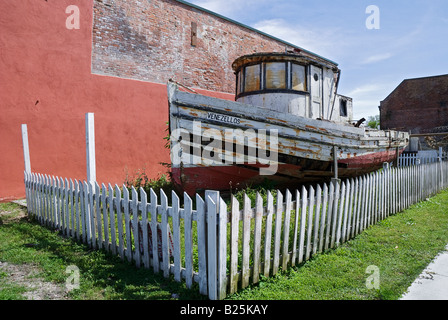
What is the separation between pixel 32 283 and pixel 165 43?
34.1 feet

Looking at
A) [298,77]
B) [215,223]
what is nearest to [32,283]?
[215,223]

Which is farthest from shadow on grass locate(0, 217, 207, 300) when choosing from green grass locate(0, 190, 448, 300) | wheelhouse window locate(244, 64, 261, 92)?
wheelhouse window locate(244, 64, 261, 92)

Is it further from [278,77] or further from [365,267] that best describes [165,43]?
[365,267]

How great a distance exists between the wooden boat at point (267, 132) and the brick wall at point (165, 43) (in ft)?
13.7

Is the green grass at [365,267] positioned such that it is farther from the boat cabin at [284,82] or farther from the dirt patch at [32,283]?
the boat cabin at [284,82]

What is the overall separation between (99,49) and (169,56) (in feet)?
9.51

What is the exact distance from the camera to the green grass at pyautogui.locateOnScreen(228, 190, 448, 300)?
3344 millimetres

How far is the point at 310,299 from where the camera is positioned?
10.5ft

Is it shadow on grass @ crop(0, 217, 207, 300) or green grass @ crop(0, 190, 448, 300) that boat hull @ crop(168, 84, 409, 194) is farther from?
shadow on grass @ crop(0, 217, 207, 300)

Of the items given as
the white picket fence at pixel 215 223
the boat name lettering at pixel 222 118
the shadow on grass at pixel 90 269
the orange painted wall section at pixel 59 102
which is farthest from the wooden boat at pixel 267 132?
the orange painted wall section at pixel 59 102

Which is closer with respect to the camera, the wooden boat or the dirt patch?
the dirt patch

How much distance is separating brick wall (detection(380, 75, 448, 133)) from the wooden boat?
26419 millimetres

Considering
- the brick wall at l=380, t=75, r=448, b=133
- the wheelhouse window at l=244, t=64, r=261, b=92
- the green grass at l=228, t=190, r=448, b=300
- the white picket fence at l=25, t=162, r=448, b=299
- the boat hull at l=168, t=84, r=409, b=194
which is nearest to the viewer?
the white picket fence at l=25, t=162, r=448, b=299
